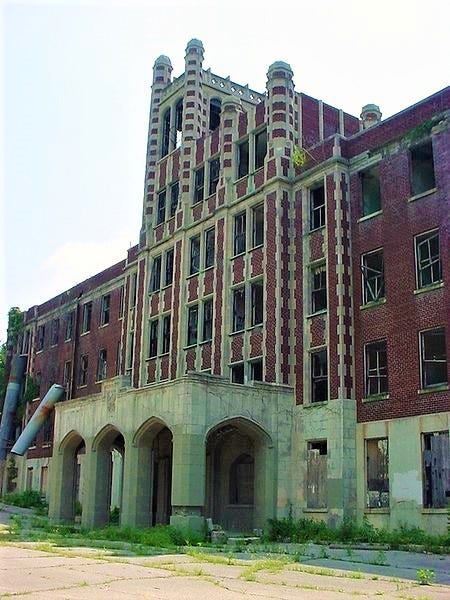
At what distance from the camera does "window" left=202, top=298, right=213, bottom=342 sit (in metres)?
33.4

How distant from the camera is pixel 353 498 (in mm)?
26047

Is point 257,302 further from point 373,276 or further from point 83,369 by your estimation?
point 83,369

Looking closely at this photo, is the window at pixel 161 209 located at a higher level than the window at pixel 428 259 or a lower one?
higher

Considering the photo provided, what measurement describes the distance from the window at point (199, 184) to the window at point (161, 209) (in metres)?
2.71

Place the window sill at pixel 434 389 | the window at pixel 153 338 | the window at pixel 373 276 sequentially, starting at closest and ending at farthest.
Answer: the window sill at pixel 434 389 → the window at pixel 373 276 → the window at pixel 153 338

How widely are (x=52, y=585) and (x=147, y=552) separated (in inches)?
298

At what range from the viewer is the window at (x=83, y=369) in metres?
47.3

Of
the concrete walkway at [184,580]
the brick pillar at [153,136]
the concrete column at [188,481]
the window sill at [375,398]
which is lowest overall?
the concrete walkway at [184,580]

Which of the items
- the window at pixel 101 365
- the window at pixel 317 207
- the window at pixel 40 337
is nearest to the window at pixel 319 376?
the window at pixel 317 207

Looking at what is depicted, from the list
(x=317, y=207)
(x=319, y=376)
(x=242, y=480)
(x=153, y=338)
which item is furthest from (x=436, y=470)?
(x=153, y=338)

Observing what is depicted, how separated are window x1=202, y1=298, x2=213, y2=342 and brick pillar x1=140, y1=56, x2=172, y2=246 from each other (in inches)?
273

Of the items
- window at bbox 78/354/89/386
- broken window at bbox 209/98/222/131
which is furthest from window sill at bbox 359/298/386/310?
window at bbox 78/354/89/386

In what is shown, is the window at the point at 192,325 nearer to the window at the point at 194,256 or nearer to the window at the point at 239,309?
the window at the point at 194,256

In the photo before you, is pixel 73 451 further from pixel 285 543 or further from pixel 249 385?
pixel 285 543
